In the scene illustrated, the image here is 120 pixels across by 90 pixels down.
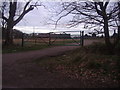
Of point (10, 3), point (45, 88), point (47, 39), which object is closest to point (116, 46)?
point (45, 88)

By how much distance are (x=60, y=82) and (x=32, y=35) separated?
1690 cm

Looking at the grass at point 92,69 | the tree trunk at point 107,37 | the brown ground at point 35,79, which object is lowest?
the brown ground at point 35,79

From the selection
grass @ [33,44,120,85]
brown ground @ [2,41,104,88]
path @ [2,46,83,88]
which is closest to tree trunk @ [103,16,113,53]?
grass @ [33,44,120,85]

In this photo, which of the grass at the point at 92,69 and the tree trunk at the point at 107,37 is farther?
the tree trunk at the point at 107,37

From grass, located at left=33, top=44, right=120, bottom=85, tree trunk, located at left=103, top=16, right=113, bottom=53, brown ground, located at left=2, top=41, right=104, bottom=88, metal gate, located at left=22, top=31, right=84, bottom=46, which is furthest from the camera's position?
metal gate, located at left=22, top=31, right=84, bottom=46

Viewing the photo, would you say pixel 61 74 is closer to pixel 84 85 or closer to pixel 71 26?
pixel 84 85

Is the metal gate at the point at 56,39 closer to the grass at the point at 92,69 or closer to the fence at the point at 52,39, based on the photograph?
the fence at the point at 52,39

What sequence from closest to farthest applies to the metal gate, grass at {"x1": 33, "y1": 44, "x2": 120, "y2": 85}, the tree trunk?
grass at {"x1": 33, "y1": 44, "x2": 120, "y2": 85}, the tree trunk, the metal gate

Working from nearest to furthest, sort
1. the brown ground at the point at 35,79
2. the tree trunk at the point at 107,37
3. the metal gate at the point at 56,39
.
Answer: the brown ground at the point at 35,79, the tree trunk at the point at 107,37, the metal gate at the point at 56,39

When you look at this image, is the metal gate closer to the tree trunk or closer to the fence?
the fence

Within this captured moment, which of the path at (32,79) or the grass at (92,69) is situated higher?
the grass at (92,69)

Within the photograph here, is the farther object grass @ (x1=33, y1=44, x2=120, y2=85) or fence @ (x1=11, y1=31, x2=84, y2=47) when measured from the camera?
fence @ (x1=11, y1=31, x2=84, y2=47)

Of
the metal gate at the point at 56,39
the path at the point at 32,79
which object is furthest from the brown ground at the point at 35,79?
the metal gate at the point at 56,39

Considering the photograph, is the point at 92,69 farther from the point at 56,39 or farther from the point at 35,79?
the point at 56,39
